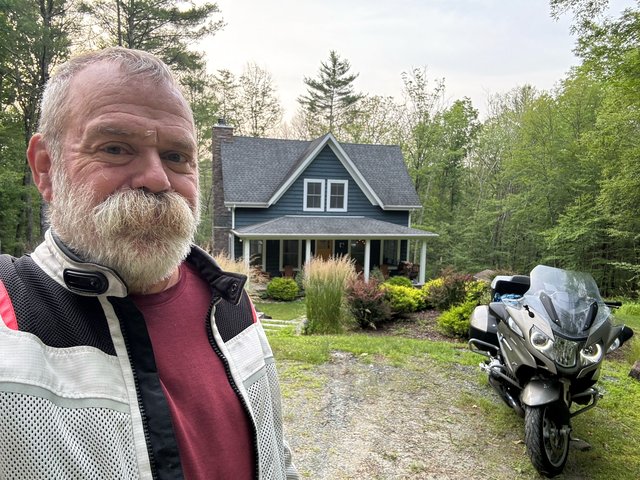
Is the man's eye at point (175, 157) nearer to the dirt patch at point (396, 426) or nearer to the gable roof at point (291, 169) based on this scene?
the dirt patch at point (396, 426)

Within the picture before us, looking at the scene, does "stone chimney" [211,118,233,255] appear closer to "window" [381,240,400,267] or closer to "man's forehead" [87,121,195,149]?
"window" [381,240,400,267]

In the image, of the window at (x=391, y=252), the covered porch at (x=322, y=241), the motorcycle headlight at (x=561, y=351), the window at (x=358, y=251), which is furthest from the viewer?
the window at (x=391, y=252)

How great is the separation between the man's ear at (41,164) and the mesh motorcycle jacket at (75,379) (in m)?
0.16

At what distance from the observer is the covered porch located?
1454cm

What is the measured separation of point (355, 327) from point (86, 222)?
6954mm

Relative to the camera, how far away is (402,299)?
8531mm

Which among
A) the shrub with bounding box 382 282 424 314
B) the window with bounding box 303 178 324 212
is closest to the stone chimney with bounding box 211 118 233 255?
the window with bounding box 303 178 324 212

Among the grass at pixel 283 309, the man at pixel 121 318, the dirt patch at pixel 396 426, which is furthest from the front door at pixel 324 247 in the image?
the man at pixel 121 318

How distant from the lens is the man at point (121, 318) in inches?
32.8

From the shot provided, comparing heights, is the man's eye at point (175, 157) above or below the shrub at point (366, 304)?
above

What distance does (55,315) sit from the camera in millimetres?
898

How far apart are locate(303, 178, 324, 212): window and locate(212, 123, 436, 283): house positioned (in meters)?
0.04

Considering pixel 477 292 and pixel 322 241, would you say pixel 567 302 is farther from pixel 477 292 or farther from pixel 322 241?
pixel 322 241

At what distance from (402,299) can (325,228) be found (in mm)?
6960
